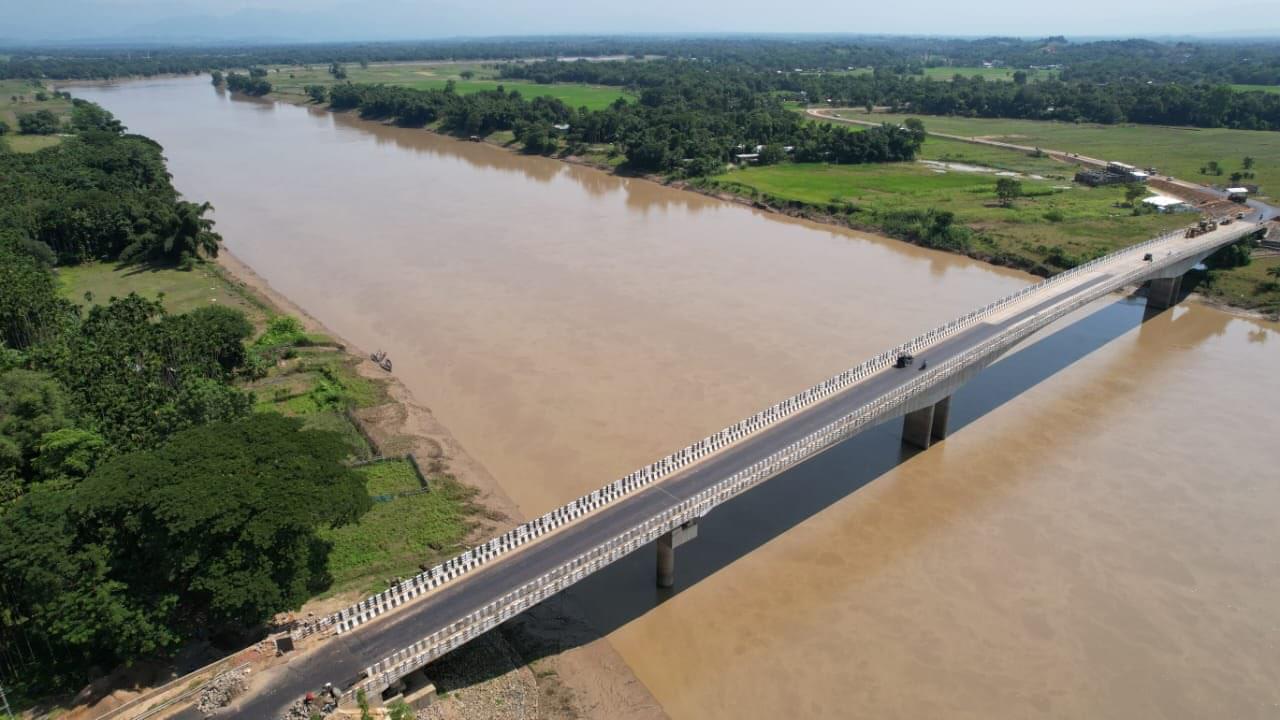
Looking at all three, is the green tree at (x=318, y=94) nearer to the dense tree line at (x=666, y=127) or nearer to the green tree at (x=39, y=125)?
the dense tree line at (x=666, y=127)

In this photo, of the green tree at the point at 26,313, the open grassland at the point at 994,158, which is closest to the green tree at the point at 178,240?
the green tree at the point at 26,313

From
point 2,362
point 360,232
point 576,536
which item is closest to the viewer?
point 576,536

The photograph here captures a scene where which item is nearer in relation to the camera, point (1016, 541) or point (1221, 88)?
point (1016, 541)

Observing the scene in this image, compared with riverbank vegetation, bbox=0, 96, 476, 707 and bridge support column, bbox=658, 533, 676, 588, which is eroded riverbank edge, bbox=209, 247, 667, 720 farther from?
riverbank vegetation, bbox=0, 96, 476, 707

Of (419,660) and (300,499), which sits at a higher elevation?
(300,499)

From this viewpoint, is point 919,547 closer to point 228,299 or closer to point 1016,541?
point 1016,541

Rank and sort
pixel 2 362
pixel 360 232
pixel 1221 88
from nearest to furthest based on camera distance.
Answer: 1. pixel 2 362
2. pixel 360 232
3. pixel 1221 88

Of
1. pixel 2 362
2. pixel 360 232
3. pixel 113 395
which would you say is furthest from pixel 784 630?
pixel 360 232
